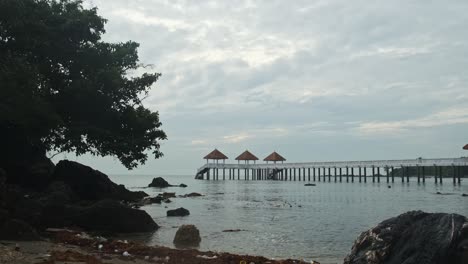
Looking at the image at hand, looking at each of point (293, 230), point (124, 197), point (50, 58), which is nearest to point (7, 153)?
point (50, 58)

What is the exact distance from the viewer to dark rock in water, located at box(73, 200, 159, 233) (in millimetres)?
14477

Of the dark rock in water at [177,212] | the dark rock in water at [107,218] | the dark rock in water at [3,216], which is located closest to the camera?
the dark rock in water at [3,216]

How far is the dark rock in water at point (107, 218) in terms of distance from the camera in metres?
14.5

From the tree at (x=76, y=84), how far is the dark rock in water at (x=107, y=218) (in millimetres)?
5073

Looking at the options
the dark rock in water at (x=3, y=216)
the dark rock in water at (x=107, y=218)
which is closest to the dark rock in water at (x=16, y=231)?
the dark rock in water at (x=3, y=216)

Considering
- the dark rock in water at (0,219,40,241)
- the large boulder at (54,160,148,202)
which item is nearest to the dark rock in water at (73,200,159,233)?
the dark rock in water at (0,219,40,241)

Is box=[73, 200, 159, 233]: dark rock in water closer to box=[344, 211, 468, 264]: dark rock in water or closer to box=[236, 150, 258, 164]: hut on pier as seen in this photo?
box=[344, 211, 468, 264]: dark rock in water

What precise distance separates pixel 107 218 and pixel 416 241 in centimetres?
1051

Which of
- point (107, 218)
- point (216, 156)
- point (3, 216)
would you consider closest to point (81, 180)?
point (107, 218)

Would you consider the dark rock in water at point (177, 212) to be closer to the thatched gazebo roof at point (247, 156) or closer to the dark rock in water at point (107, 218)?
the dark rock in water at point (107, 218)

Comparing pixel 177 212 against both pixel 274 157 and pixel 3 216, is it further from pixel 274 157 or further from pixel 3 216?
pixel 274 157

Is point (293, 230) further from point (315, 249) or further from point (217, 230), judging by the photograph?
point (315, 249)

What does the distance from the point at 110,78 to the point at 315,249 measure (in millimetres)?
12677

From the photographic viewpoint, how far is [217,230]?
17.4 meters
